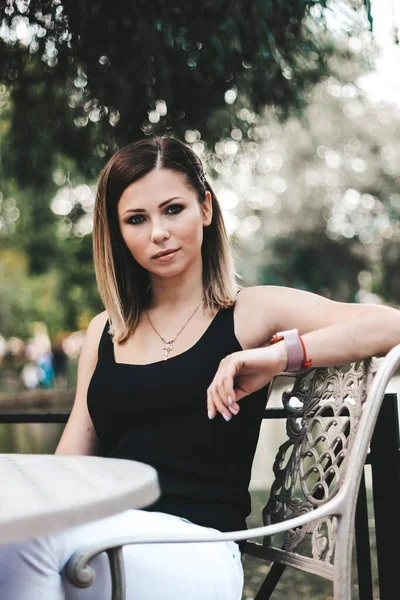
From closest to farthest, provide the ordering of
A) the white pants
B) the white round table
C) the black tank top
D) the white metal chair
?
the white round table → the white pants → the white metal chair → the black tank top

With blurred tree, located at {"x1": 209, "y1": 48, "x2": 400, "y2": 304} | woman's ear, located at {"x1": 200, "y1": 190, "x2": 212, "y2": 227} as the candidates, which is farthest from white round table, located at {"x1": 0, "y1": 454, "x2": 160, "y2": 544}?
blurred tree, located at {"x1": 209, "y1": 48, "x2": 400, "y2": 304}

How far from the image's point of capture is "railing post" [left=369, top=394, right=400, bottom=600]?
7.21ft

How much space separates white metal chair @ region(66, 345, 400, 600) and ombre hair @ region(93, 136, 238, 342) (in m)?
0.36

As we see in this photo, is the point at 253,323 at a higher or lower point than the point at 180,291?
lower

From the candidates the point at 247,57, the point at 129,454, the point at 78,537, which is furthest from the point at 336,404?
the point at 247,57

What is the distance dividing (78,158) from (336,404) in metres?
3.99

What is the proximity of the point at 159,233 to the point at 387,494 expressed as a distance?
93 cm

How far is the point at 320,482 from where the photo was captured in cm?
185

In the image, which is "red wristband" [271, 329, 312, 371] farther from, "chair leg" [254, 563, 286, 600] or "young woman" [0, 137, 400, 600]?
"chair leg" [254, 563, 286, 600]

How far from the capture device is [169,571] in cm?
159

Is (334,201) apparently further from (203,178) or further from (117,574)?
(117,574)

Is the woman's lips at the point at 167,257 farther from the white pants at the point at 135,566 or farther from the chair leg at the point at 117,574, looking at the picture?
the chair leg at the point at 117,574

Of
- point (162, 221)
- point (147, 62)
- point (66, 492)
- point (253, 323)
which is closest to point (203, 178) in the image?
point (162, 221)

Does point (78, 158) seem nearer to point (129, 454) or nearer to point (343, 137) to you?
point (129, 454)
